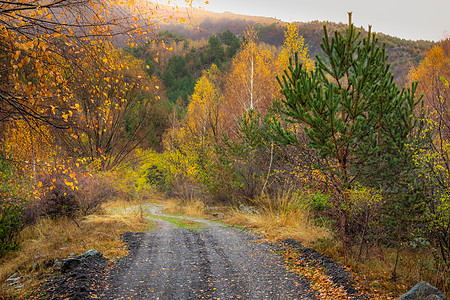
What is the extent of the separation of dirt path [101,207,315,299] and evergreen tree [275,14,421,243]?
1.63 metres

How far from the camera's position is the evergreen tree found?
A: 4859mm

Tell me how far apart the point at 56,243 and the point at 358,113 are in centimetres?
768

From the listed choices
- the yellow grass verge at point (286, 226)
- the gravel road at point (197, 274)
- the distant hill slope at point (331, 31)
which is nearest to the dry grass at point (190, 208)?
the yellow grass verge at point (286, 226)

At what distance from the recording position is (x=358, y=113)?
5.02 meters

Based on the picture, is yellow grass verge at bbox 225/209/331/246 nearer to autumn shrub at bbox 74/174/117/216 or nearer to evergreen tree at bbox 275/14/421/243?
evergreen tree at bbox 275/14/421/243

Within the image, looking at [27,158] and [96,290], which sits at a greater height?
[27,158]

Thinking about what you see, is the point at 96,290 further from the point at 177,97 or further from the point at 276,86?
the point at 177,97

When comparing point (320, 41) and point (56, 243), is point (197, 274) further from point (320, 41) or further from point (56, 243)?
point (320, 41)

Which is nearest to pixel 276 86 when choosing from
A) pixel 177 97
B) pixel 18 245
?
pixel 18 245

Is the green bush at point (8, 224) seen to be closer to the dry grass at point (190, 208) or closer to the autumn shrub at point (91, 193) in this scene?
the autumn shrub at point (91, 193)

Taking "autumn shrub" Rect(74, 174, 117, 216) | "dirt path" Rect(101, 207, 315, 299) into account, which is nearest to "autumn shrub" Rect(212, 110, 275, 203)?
"dirt path" Rect(101, 207, 315, 299)

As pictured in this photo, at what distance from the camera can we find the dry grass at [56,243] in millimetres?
5730

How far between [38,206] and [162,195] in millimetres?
17861

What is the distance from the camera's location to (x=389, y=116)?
5.12 meters
